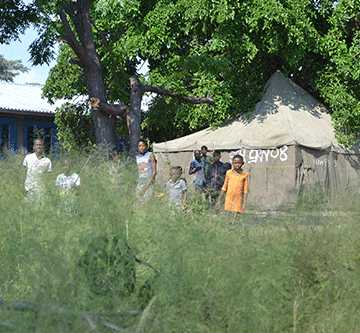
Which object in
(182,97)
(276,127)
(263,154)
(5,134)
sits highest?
(182,97)

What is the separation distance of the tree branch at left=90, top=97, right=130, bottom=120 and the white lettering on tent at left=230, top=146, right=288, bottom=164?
11.2ft

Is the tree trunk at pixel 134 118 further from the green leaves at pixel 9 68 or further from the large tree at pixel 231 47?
the green leaves at pixel 9 68

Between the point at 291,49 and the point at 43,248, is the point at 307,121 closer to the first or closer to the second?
the point at 291,49

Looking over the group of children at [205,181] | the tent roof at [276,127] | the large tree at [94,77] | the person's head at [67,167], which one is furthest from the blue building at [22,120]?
the person's head at [67,167]

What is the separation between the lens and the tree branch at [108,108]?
12523 mm

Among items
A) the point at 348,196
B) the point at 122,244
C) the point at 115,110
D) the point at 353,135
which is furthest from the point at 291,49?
the point at 122,244

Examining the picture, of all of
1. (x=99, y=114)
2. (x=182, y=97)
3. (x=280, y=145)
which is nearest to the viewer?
(x=99, y=114)

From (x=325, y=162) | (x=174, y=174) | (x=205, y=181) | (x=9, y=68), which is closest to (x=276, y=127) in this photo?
(x=325, y=162)

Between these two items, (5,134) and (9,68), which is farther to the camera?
(9,68)

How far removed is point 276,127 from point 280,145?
0.75 metres

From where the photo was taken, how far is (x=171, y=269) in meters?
2.16

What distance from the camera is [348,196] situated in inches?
129

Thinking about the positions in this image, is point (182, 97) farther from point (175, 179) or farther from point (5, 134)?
point (5, 134)

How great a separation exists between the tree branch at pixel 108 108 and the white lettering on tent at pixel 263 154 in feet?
11.2
